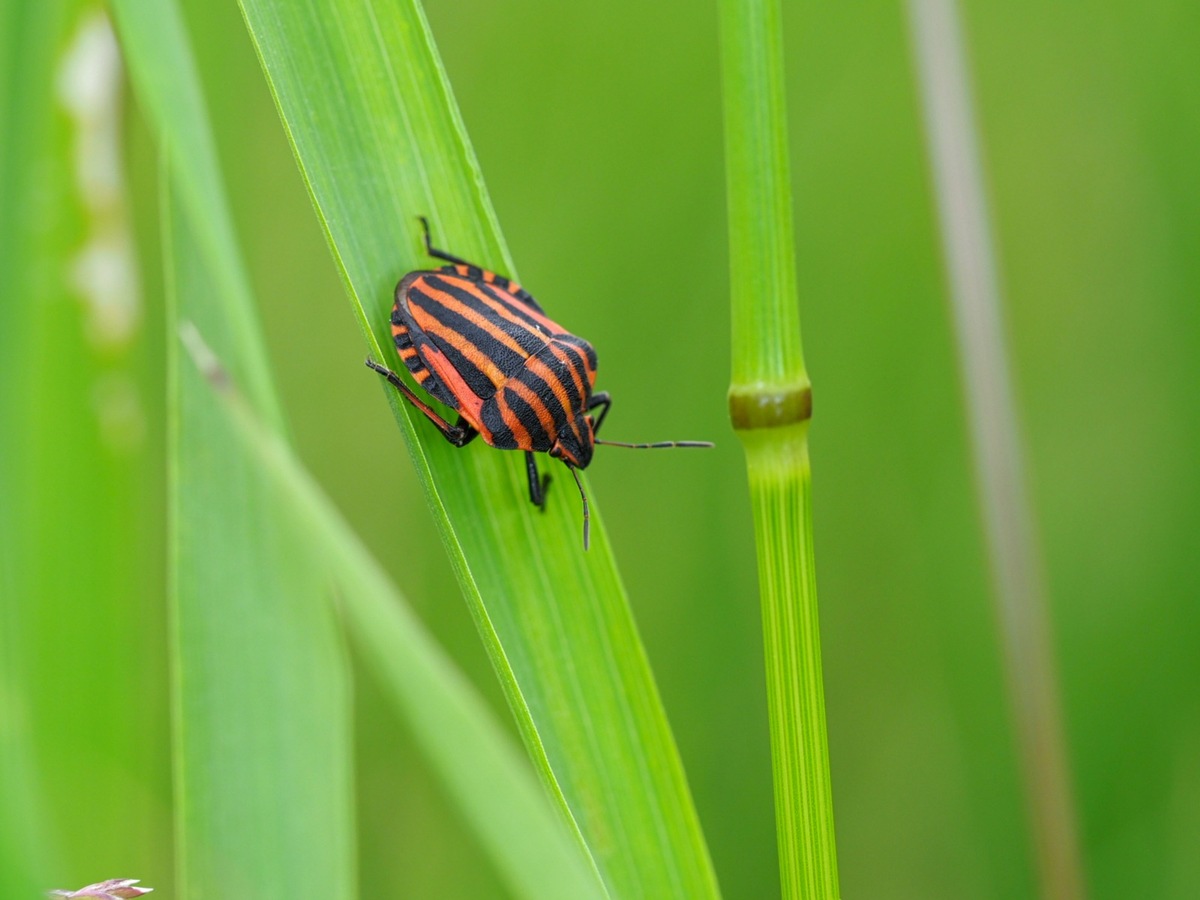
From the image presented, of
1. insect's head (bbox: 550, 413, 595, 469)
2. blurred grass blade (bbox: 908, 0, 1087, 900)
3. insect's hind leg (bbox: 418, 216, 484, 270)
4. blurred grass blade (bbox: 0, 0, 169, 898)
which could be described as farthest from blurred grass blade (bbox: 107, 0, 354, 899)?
blurred grass blade (bbox: 908, 0, 1087, 900)

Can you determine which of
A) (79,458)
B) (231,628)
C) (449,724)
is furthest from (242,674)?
(79,458)

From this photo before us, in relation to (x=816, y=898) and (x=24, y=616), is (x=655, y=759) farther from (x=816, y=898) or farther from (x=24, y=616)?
(x=24, y=616)

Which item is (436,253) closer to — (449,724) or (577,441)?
(577,441)

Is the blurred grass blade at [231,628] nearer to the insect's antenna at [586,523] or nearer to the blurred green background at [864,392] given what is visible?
the insect's antenna at [586,523]

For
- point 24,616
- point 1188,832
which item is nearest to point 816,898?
point 24,616

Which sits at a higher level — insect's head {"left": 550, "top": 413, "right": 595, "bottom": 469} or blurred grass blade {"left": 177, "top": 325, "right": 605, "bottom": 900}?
insect's head {"left": 550, "top": 413, "right": 595, "bottom": 469}

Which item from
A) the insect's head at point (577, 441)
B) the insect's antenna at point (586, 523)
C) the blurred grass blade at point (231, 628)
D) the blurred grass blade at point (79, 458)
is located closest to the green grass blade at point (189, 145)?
A: the blurred grass blade at point (231, 628)

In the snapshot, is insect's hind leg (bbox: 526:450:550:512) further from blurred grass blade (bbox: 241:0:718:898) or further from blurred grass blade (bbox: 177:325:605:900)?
blurred grass blade (bbox: 177:325:605:900)
